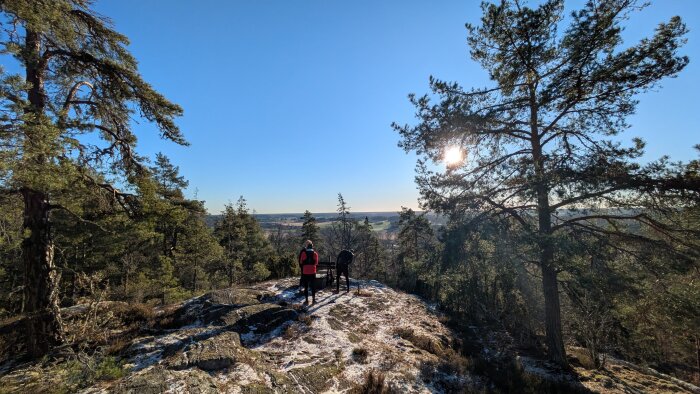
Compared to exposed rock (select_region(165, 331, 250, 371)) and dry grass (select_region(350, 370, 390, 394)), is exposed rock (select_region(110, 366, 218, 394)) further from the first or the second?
dry grass (select_region(350, 370, 390, 394))

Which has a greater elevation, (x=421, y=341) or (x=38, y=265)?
(x=38, y=265)

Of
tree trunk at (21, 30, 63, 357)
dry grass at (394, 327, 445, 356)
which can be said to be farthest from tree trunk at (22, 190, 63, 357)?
dry grass at (394, 327, 445, 356)

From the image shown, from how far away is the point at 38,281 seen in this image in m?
5.66

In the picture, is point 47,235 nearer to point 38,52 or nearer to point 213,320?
point 38,52

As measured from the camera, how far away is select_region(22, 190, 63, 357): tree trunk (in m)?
5.62

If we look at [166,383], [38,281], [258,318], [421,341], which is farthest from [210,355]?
[421,341]

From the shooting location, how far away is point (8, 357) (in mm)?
5719

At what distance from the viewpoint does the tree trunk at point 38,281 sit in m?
5.62

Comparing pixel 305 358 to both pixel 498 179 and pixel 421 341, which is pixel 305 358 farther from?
pixel 498 179

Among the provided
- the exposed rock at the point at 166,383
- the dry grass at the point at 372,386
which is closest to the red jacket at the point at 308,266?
the dry grass at the point at 372,386

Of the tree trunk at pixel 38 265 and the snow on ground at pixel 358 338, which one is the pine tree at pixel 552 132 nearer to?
the snow on ground at pixel 358 338

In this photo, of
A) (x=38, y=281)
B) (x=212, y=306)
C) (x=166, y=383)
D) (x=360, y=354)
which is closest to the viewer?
(x=166, y=383)

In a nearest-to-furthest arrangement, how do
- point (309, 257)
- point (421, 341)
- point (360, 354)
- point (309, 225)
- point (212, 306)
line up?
point (360, 354), point (421, 341), point (212, 306), point (309, 257), point (309, 225)

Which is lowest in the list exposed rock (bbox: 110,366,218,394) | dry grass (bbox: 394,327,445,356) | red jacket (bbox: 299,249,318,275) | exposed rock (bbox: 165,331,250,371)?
dry grass (bbox: 394,327,445,356)
